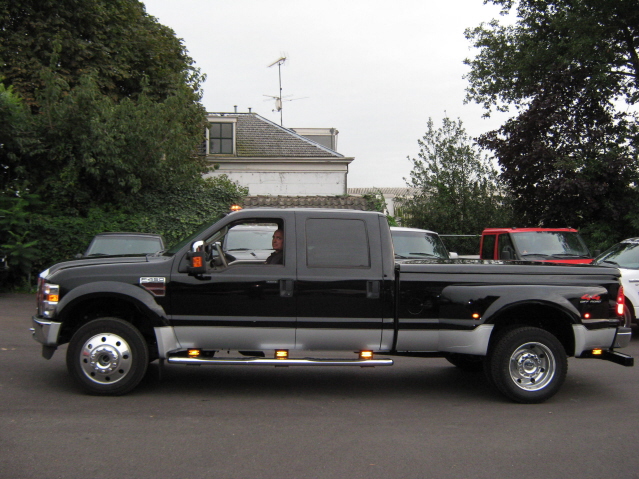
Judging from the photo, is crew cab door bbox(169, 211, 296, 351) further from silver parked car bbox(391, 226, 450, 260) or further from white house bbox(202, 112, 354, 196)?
white house bbox(202, 112, 354, 196)

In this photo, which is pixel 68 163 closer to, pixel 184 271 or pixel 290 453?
pixel 184 271

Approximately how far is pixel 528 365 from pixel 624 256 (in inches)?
236

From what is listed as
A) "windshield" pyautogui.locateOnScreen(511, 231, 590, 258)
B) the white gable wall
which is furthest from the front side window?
"windshield" pyautogui.locateOnScreen(511, 231, 590, 258)

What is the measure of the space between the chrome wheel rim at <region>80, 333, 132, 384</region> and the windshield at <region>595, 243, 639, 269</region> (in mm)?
8531

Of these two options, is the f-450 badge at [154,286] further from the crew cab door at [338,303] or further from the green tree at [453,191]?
the green tree at [453,191]

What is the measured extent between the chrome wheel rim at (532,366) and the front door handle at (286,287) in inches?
93.5

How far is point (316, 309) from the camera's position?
21.4ft

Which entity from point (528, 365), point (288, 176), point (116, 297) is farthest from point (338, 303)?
point (288, 176)

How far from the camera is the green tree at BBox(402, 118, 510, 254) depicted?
83.6ft

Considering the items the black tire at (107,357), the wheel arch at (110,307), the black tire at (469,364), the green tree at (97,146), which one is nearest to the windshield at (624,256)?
the black tire at (469,364)

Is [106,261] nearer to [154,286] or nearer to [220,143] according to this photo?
[154,286]

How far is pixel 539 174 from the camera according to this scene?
21141mm

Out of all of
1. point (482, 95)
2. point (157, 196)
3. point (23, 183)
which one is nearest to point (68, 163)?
point (23, 183)

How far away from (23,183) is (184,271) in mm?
12340
